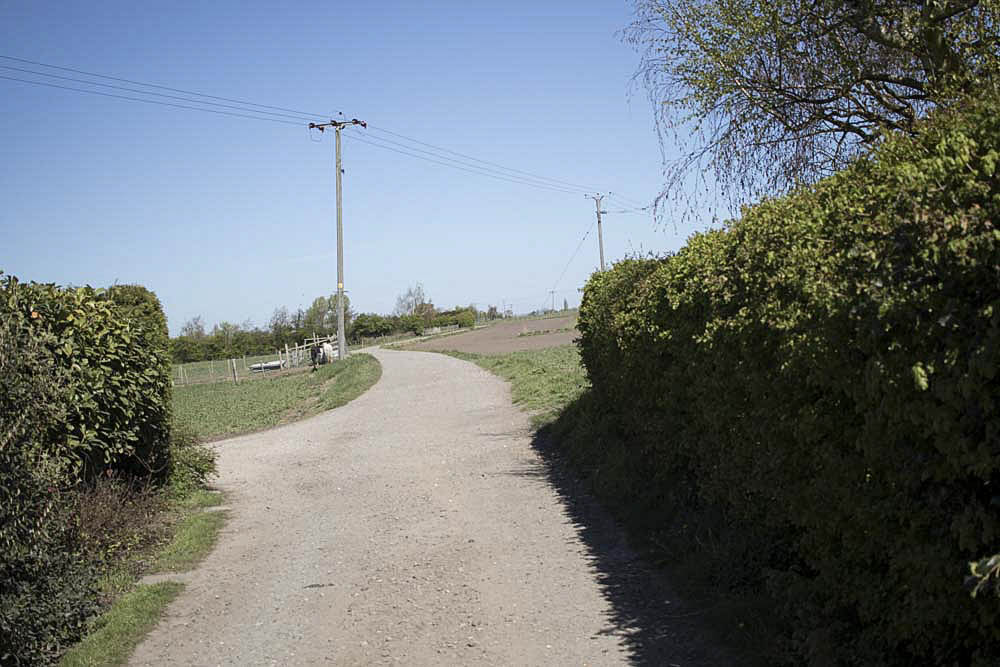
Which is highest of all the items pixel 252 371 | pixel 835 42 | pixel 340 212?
pixel 340 212

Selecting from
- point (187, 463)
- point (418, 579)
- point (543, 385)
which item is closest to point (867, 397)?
point (418, 579)

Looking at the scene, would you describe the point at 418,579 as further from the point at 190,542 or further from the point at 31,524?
the point at 190,542

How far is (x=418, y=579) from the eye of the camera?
7.23 m

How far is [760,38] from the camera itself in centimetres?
916

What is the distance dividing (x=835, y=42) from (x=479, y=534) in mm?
6197

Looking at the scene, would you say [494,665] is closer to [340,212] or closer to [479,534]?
[479,534]

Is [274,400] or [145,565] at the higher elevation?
[145,565]

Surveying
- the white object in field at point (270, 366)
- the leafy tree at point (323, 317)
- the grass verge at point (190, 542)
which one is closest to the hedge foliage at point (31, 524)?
the grass verge at point (190, 542)

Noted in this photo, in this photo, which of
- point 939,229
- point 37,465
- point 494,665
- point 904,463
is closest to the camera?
point 939,229

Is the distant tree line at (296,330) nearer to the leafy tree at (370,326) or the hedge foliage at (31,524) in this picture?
the leafy tree at (370,326)

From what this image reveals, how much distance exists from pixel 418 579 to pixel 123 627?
7.58ft

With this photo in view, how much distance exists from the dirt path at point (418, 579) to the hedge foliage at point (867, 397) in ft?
3.18

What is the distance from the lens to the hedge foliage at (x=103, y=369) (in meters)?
7.05

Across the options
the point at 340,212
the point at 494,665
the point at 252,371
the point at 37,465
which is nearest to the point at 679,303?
the point at 494,665
